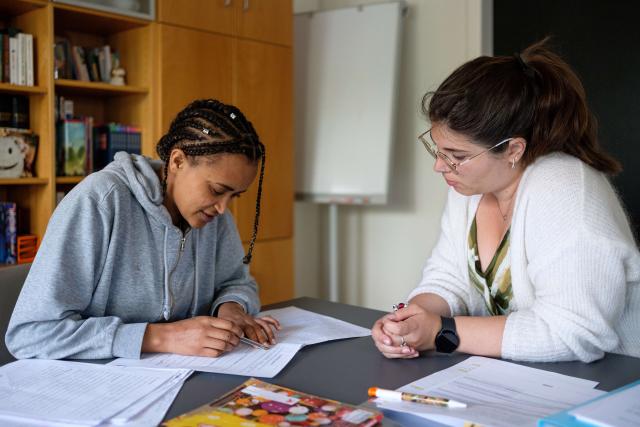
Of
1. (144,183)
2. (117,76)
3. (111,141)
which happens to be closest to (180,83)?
(117,76)

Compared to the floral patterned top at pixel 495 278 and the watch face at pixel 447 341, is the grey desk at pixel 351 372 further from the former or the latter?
the floral patterned top at pixel 495 278

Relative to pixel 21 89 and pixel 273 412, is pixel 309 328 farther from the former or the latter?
pixel 21 89

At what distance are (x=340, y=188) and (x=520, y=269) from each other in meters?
2.12

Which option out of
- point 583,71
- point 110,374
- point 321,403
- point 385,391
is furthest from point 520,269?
point 583,71

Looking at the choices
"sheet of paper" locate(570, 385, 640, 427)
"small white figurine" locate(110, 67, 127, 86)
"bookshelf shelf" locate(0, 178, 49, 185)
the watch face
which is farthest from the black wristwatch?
"small white figurine" locate(110, 67, 127, 86)

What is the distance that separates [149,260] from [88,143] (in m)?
1.58

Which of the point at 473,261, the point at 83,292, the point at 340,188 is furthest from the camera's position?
the point at 340,188

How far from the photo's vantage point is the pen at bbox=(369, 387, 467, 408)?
0.99m

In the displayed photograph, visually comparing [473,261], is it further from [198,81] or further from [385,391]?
[198,81]

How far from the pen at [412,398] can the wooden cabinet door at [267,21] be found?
2458mm

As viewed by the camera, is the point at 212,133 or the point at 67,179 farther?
the point at 67,179

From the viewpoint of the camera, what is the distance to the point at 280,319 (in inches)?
62.1

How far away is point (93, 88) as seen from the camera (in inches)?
110

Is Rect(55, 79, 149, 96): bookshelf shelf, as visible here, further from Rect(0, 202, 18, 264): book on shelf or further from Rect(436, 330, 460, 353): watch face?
Rect(436, 330, 460, 353): watch face
